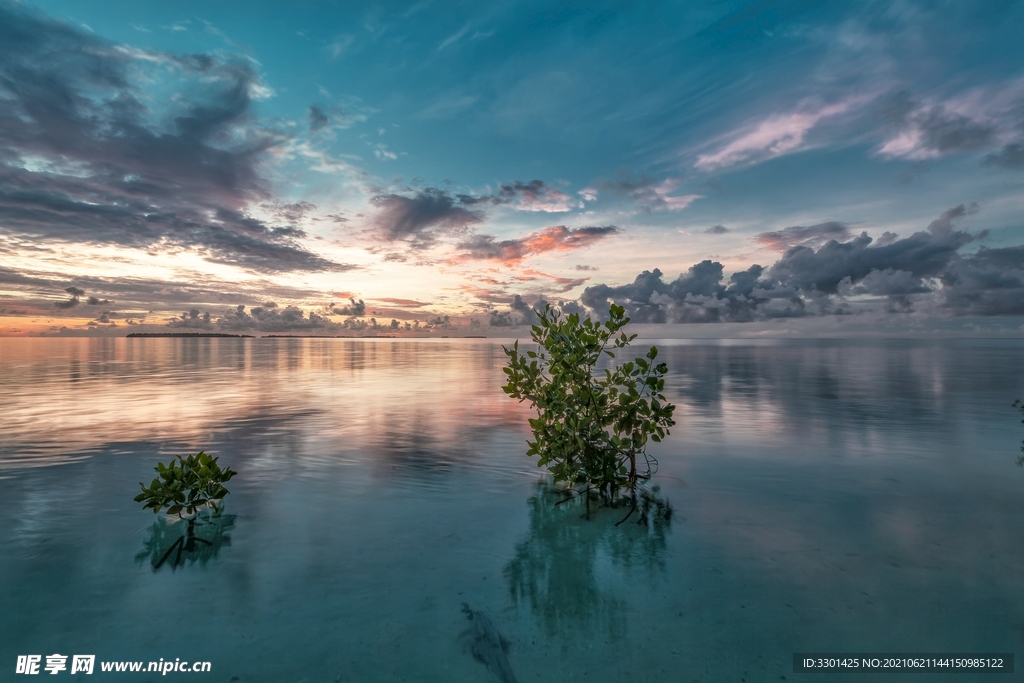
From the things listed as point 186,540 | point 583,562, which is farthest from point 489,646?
point 186,540

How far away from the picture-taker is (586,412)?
11.8 meters

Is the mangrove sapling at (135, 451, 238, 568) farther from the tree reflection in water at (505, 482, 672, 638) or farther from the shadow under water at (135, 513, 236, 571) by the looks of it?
the tree reflection in water at (505, 482, 672, 638)

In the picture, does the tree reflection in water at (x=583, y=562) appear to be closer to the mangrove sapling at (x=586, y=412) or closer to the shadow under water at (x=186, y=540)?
the mangrove sapling at (x=586, y=412)

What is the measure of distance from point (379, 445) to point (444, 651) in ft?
36.3

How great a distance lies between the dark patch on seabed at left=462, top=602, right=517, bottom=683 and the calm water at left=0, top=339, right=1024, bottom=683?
9 centimetres

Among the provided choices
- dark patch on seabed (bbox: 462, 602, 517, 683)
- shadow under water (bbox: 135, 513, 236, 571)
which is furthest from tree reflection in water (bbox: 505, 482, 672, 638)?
shadow under water (bbox: 135, 513, 236, 571)

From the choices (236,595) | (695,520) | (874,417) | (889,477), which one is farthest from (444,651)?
(874,417)

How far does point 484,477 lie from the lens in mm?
12750

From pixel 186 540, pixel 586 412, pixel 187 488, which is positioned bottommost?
pixel 186 540

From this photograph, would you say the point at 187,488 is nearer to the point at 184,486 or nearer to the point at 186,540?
the point at 184,486

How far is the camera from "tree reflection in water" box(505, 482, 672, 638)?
649cm

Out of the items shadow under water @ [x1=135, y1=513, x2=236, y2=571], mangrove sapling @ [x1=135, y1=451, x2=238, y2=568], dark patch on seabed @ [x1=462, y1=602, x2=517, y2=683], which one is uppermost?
mangrove sapling @ [x1=135, y1=451, x2=238, y2=568]

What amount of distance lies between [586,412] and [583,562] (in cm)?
437

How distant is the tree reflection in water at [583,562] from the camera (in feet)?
21.3
